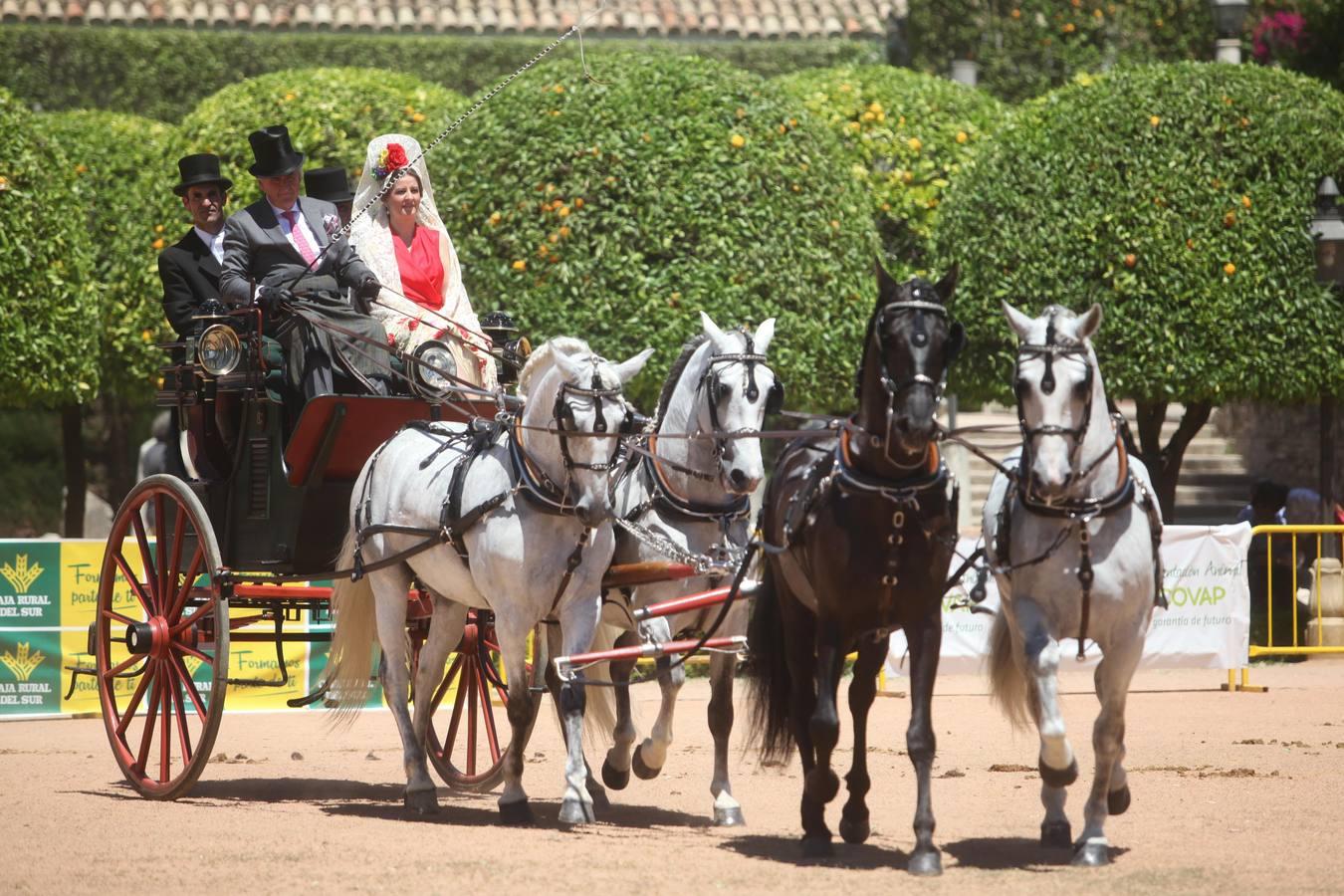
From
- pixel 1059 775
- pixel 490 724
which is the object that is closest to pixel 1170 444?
pixel 490 724

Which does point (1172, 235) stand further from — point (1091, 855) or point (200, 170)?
point (1091, 855)

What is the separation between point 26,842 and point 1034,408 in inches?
169

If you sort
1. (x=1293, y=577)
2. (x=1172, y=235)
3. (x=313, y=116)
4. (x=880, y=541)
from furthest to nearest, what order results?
(x=313, y=116)
(x=1172, y=235)
(x=1293, y=577)
(x=880, y=541)

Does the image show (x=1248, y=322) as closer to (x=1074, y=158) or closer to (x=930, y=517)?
(x=1074, y=158)

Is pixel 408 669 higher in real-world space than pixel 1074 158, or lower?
lower

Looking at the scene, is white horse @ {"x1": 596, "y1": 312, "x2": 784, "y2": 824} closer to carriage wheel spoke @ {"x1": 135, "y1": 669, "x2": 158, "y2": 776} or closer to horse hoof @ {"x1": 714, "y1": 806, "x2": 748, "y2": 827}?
horse hoof @ {"x1": 714, "y1": 806, "x2": 748, "y2": 827}

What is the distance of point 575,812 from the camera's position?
7598 millimetres

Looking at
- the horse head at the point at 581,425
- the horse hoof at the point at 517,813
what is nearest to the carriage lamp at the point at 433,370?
the horse head at the point at 581,425

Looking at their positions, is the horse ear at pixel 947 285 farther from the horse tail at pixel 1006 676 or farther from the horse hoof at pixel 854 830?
the horse hoof at pixel 854 830

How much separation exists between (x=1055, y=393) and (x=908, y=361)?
568 millimetres

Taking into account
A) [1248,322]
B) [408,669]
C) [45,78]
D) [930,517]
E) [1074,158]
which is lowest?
[408,669]

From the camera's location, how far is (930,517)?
6617 mm

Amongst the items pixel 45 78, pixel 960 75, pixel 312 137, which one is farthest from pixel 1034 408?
pixel 45 78

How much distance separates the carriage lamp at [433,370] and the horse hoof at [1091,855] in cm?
361
